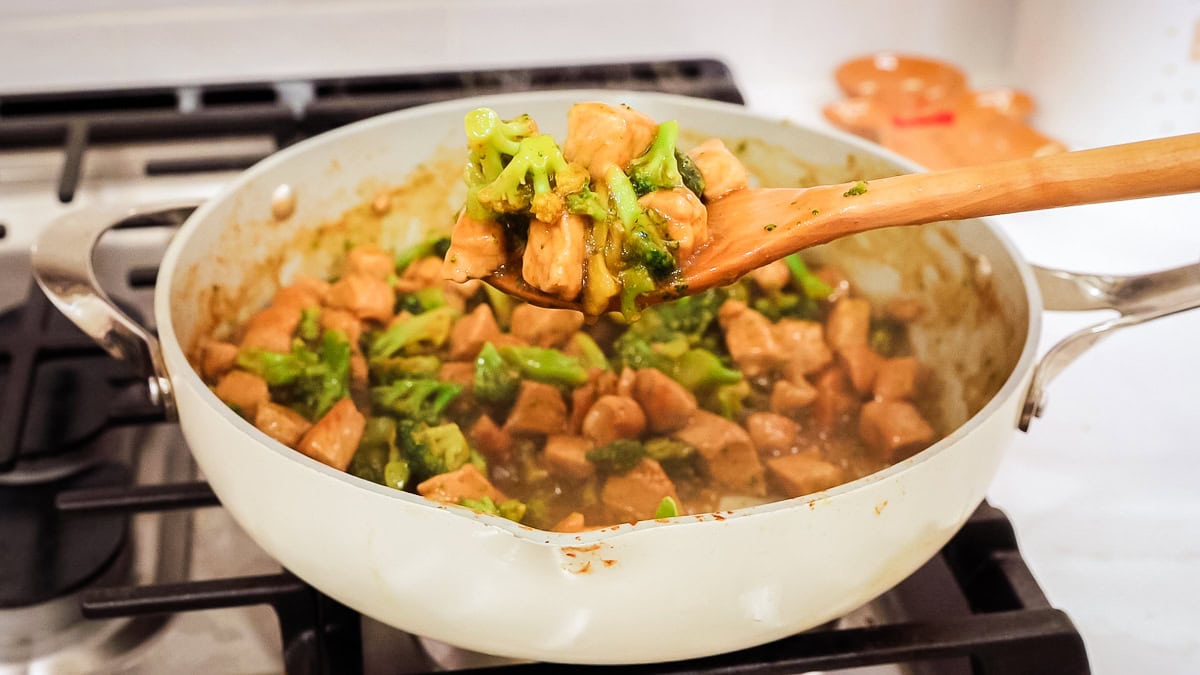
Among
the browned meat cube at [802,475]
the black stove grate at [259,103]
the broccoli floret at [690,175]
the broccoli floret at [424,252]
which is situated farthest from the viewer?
the black stove grate at [259,103]

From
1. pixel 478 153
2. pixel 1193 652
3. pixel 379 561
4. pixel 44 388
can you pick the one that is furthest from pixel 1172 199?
pixel 44 388

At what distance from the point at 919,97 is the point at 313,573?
54.7 inches

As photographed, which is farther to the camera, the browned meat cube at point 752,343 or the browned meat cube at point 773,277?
the browned meat cube at point 773,277

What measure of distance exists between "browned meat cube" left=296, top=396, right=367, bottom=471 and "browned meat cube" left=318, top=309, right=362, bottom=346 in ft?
0.54

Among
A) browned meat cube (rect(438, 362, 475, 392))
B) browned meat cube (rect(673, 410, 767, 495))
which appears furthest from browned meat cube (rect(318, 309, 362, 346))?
browned meat cube (rect(673, 410, 767, 495))

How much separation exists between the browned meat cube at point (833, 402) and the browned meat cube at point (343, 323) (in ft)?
1.84

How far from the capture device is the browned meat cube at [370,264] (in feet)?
4.09

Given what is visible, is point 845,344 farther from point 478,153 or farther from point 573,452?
point 478,153

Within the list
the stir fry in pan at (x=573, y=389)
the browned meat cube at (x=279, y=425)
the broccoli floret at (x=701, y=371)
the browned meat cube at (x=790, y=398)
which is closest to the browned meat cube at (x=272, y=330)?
the stir fry in pan at (x=573, y=389)

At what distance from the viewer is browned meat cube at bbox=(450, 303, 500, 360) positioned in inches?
46.3

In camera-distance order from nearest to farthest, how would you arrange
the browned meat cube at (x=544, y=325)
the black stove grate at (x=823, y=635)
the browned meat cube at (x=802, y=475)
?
1. the black stove grate at (x=823, y=635)
2. the browned meat cube at (x=802, y=475)
3. the browned meat cube at (x=544, y=325)

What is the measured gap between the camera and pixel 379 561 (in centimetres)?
69

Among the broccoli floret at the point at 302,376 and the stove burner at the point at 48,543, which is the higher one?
the broccoli floret at the point at 302,376

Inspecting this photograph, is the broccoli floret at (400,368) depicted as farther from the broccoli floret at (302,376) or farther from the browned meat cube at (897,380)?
the browned meat cube at (897,380)
